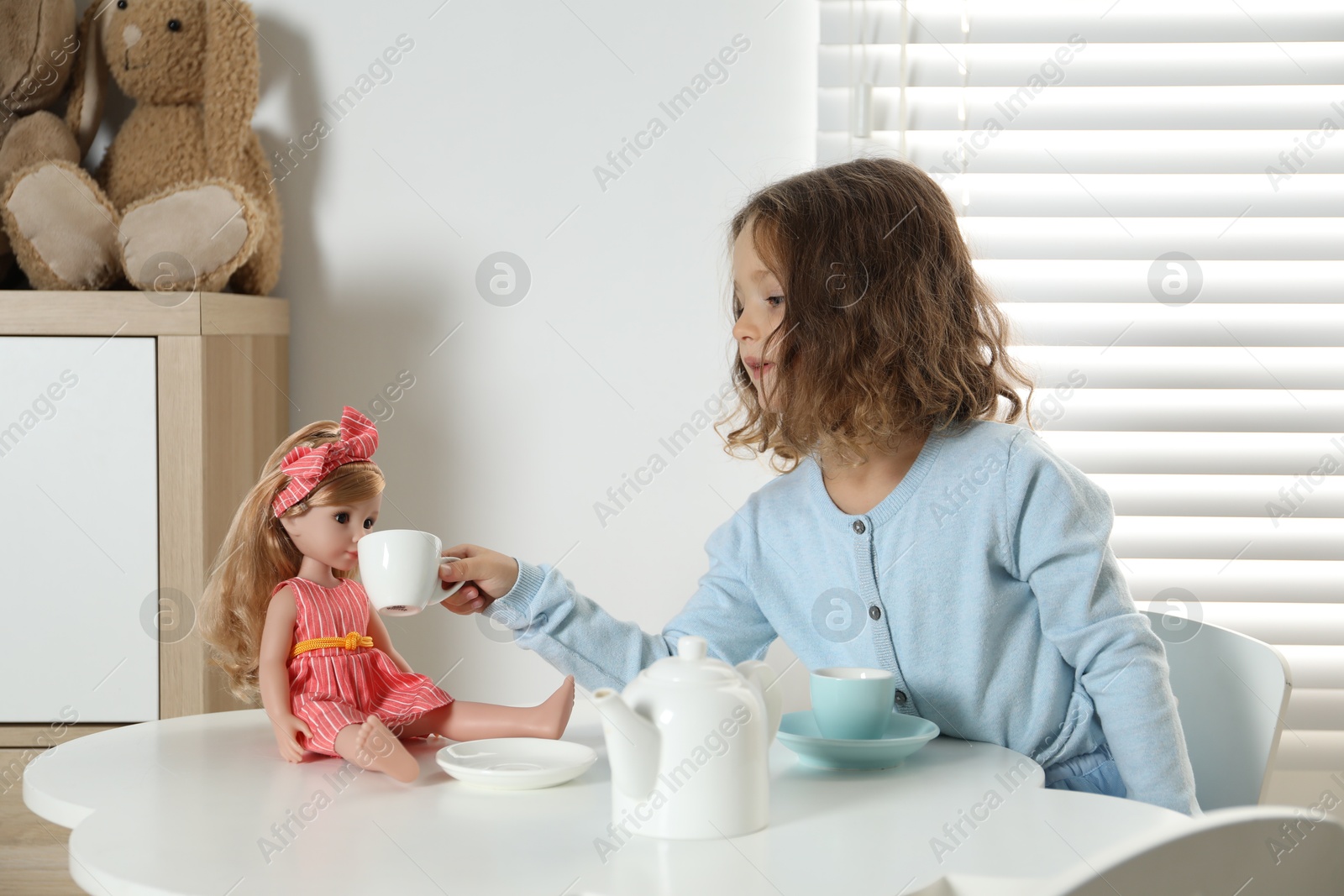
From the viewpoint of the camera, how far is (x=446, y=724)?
0.97 m

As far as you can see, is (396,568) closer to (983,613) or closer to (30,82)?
(983,613)

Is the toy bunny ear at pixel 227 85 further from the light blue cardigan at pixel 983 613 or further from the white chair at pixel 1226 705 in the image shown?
the white chair at pixel 1226 705

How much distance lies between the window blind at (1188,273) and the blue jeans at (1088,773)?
0.64 m

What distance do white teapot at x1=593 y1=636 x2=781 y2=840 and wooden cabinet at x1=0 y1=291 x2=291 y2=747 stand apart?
0.82 metres

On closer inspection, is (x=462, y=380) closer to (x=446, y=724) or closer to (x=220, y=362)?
(x=220, y=362)

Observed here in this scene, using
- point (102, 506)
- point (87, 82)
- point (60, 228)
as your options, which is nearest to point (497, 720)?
point (102, 506)

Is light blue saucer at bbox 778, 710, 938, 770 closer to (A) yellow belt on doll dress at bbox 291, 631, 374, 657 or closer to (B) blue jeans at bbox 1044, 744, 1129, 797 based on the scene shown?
(B) blue jeans at bbox 1044, 744, 1129, 797

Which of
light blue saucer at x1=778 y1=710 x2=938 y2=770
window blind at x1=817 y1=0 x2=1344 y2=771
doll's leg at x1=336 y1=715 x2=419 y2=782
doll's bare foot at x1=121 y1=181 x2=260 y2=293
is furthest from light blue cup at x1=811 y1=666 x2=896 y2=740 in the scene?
doll's bare foot at x1=121 y1=181 x2=260 y2=293

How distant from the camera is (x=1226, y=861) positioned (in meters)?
0.51

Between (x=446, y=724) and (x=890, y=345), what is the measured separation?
0.58 meters

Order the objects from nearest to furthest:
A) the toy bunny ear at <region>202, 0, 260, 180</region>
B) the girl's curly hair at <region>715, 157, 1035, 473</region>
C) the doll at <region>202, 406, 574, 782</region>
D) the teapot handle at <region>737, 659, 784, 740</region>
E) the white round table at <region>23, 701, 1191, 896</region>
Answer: the white round table at <region>23, 701, 1191, 896</region> → the teapot handle at <region>737, 659, 784, 740</region> → the doll at <region>202, 406, 574, 782</region> → the girl's curly hair at <region>715, 157, 1035, 473</region> → the toy bunny ear at <region>202, 0, 260, 180</region>

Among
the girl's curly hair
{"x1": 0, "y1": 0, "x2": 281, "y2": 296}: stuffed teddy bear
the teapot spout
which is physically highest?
{"x1": 0, "y1": 0, "x2": 281, "y2": 296}: stuffed teddy bear

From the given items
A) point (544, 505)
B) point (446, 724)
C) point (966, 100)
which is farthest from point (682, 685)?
point (966, 100)

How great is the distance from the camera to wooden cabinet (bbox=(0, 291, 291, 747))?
135 centimetres
